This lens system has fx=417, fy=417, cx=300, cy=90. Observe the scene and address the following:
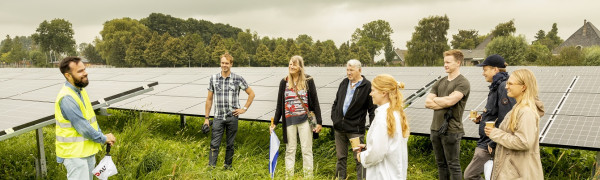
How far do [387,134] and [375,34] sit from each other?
99413 mm

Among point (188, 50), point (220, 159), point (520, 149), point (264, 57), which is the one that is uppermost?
point (188, 50)


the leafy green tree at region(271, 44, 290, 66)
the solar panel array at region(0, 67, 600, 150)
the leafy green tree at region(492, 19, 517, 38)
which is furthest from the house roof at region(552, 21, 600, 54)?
the solar panel array at region(0, 67, 600, 150)

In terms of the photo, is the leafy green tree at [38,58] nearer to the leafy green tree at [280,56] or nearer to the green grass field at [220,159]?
the leafy green tree at [280,56]

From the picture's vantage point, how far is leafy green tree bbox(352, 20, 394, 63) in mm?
98375

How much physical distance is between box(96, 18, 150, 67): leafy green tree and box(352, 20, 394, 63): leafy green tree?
48322mm

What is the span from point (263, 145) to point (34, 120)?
3.85 metres

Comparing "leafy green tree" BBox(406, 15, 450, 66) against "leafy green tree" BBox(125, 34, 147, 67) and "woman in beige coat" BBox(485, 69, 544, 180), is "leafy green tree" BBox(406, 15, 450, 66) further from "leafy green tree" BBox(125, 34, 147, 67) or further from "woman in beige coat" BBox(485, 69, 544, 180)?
"woman in beige coat" BBox(485, 69, 544, 180)

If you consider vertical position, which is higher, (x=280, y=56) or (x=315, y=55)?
(x=315, y=55)

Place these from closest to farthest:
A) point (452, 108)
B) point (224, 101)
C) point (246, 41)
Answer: point (452, 108) < point (224, 101) < point (246, 41)

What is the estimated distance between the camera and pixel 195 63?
75375 mm

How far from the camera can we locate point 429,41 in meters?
65.1

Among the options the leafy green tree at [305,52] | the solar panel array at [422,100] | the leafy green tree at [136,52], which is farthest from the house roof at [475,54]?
the solar panel array at [422,100]

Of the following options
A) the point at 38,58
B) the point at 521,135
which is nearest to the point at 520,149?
the point at 521,135

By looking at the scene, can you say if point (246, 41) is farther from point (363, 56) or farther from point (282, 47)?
point (363, 56)
